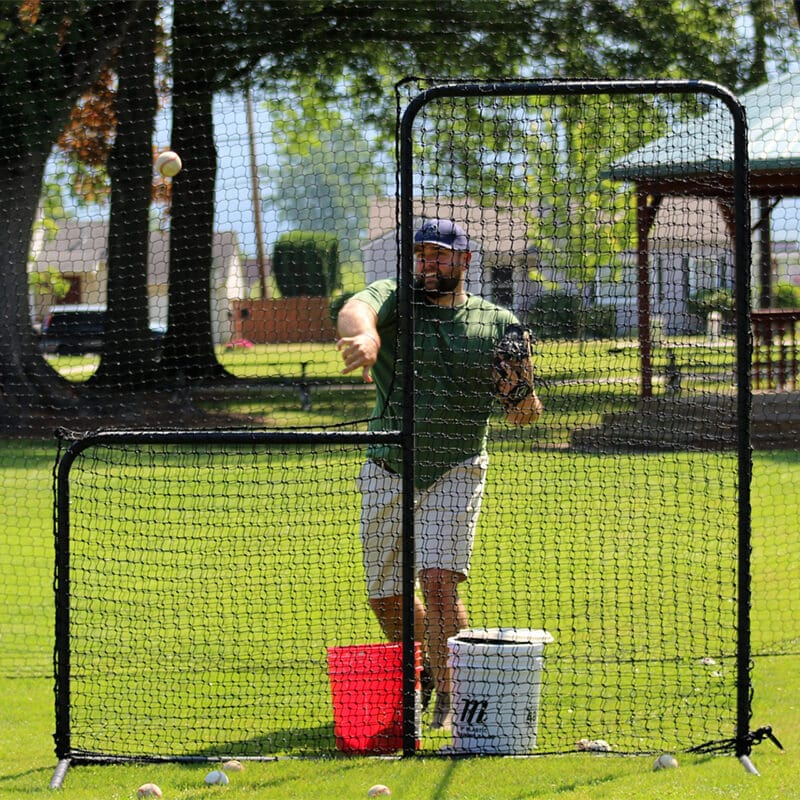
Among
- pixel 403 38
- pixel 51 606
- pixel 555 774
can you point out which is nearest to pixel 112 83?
pixel 403 38

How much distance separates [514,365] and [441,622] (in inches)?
41.7

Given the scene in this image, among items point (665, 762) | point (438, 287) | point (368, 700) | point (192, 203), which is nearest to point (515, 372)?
point (438, 287)

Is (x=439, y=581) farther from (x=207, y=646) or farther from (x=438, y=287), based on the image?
(x=207, y=646)

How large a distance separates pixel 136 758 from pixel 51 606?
2.88 meters

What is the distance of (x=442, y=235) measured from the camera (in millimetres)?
4602

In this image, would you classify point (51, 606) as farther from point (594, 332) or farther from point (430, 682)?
point (594, 332)

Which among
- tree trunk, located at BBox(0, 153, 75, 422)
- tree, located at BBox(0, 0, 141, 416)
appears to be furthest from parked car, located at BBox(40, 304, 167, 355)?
tree, located at BBox(0, 0, 141, 416)

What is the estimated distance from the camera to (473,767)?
416 cm

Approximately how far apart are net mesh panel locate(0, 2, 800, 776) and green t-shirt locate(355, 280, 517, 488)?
1069 millimetres

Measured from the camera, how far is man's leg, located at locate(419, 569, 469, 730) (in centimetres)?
472

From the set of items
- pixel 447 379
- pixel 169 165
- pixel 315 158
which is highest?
pixel 315 158

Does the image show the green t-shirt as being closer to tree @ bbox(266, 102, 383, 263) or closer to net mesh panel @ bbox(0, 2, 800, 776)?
net mesh panel @ bbox(0, 2, 800, 776)

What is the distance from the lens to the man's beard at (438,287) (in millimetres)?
4641

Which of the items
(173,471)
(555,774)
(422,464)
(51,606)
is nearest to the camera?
(555,774)
